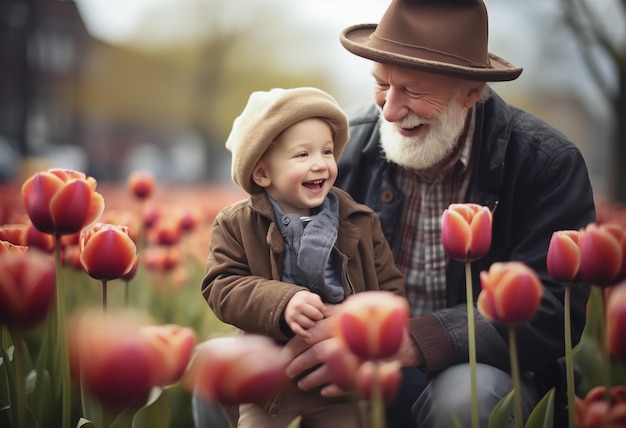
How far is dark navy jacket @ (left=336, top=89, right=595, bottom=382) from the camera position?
6.10ft

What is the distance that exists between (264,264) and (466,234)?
55 centimetres

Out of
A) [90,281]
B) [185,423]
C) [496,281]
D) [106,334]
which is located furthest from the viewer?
[90,281]

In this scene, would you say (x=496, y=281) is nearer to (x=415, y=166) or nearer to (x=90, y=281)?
(x=415, y=166)

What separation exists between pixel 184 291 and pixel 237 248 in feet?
5.01

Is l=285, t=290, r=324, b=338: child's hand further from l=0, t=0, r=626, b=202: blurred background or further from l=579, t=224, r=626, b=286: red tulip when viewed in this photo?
l=0, t=0, r=626, b=202: blurred background

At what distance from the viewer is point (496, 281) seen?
1.20 meters

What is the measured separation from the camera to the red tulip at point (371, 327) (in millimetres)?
989

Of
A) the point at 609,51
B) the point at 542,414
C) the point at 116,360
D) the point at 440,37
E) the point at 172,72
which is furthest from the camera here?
the point at 172,72

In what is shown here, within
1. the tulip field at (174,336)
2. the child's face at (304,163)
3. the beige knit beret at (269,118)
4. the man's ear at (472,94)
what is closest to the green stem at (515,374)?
the tulip field at (174,336)

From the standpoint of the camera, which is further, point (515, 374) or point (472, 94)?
point (472, 94)

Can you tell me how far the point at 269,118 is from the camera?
1.73 meters

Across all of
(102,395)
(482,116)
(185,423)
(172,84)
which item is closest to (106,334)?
(102,395)

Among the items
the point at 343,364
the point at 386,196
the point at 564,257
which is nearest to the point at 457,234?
the point at 564,257

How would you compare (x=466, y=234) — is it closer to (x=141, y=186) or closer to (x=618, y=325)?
(x=618, y=325)
